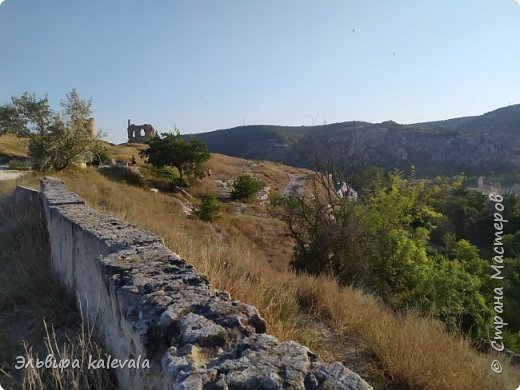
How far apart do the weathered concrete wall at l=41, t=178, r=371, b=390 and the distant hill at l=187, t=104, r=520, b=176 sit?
53.5 m

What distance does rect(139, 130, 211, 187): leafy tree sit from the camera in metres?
29.4

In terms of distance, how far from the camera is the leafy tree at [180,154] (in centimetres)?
2942

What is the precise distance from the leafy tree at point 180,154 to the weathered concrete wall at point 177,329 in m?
26.8

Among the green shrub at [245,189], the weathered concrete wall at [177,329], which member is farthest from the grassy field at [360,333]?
the green shrub at [245,189]

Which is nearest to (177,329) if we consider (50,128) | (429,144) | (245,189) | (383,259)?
(383,259)

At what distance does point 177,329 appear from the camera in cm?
A: 189

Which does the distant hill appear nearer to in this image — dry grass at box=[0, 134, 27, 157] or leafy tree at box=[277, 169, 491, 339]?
dry grass at box=[0, 134, 27, 157]

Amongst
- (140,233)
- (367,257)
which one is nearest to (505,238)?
(367,257)

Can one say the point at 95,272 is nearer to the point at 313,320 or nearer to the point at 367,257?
the point at 313,320

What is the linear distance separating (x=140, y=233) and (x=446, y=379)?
280 centimetres

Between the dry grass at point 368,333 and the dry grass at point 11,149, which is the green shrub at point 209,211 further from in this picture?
the dry grass at point 11,149

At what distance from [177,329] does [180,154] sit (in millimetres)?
28579

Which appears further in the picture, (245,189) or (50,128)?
(245,189)

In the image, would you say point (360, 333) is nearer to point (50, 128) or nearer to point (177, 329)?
point (177, 329)
